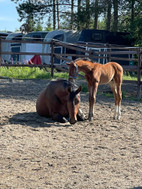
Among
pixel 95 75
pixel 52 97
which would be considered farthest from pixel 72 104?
pixel 95 75

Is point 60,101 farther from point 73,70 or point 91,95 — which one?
point 73,70

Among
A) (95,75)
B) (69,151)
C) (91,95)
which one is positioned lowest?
(69,151)

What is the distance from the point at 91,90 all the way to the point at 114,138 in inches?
57.2

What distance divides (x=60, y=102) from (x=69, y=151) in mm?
2062

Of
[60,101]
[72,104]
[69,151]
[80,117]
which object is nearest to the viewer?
[69,151]

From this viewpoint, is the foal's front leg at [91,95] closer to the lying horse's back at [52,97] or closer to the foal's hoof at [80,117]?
the foal's hoof at [80,117]

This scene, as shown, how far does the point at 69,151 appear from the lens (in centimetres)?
500

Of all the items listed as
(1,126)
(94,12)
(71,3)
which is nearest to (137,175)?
(1,126)

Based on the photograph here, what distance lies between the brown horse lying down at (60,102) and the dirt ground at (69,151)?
16cm

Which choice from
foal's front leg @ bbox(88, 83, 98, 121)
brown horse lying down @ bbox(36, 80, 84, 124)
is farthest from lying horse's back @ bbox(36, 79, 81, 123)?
foal's front leg @ bbox(88, 83, 98, 121)

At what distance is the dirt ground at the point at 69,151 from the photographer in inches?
152

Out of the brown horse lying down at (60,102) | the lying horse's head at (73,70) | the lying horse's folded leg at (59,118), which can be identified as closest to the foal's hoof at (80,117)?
the brown horse lying down at (60,102)

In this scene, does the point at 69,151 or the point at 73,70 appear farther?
the point at 73,70

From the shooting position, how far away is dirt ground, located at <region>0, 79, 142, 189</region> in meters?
3.87
